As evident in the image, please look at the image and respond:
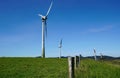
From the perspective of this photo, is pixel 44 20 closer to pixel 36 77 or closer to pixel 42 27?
pixel 42 27

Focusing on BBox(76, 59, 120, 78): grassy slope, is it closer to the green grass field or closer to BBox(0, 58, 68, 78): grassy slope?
the green grass field

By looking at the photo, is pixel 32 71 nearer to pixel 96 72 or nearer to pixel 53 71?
pixel 53 71

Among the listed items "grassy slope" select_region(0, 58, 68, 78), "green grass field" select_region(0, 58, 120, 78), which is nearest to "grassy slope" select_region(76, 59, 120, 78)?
"green grass field" select_region(0, 58, 120, 78)

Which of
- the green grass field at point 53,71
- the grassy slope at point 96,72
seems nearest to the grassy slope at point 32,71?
the green grass field at point 53,71

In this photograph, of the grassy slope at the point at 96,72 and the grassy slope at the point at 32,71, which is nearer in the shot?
the grassy slope at the point at 96,72

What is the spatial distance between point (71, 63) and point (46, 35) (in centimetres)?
4374

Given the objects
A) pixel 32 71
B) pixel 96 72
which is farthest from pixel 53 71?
pixel 96 72

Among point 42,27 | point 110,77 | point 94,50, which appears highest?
point 42,27

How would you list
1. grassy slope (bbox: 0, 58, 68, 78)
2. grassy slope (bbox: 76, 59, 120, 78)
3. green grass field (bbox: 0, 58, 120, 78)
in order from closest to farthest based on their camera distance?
grassy slope (bbox: 76, 59, 120, 78)
green grass field (bbox: 0, 58, 120, 78)
grassy slope (bbox: 0, 58, 68, 78)

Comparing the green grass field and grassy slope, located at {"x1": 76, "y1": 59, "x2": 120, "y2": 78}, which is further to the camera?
the green grass field

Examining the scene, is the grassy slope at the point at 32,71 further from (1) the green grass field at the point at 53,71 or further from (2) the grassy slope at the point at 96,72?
(2) the grassy slope at the point at 96,72

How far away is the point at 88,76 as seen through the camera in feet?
55.2

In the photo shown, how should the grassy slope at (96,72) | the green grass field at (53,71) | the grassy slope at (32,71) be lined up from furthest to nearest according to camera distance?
the grassy slope at (32,71), the green grass field at (53,71), the grassy slope at (96,72)

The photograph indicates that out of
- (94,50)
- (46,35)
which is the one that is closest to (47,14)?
(46,35)
